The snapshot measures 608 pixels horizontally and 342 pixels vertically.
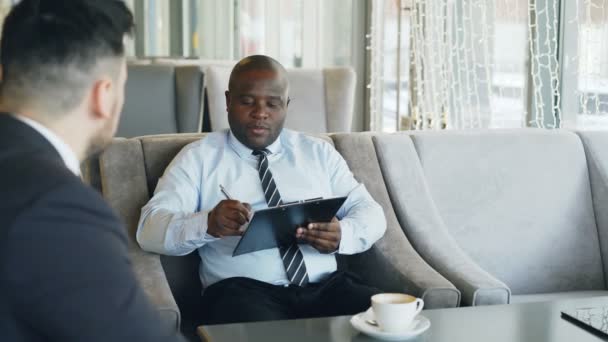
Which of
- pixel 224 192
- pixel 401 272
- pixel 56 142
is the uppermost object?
pixel 56 142

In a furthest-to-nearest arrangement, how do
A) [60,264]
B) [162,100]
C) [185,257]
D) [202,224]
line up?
[162,100] → [185,257] → [202,224] → [60,264]

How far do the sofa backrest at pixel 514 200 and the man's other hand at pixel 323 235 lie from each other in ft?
1.28

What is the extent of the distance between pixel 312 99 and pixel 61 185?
271 centimetres

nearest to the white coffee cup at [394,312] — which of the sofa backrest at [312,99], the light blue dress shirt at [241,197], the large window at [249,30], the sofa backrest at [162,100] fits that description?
the light blue dress shirt at [241,197]

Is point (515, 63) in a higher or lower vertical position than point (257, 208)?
higher

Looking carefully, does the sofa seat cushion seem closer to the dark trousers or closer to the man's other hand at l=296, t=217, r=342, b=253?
the dark trousers

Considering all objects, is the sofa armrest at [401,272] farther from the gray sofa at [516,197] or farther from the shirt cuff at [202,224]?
the shirt cuff at [202,224]

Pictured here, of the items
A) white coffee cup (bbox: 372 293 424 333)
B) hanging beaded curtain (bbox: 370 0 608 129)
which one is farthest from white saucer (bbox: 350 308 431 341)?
hanging beaded curtain (bbox: 370 0 608 129)

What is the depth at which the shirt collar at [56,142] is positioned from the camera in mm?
910

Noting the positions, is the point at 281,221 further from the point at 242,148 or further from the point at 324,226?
the point at 242,148

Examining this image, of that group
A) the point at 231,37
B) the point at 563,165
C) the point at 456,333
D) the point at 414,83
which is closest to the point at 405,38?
the point at 414,83

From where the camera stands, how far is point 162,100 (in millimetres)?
3744

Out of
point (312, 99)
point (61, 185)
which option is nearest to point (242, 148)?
point (312, 99)

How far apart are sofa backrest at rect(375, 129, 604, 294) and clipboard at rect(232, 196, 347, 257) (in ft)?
1.56
